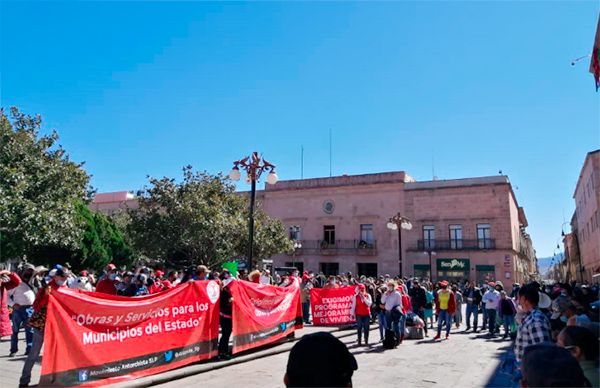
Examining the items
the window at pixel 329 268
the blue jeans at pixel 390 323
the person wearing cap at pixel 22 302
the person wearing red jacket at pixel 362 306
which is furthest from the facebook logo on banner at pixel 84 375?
the window at pixel 329 268

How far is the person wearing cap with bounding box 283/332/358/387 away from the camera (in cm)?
231

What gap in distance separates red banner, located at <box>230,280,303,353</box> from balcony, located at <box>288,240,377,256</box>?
3238cm

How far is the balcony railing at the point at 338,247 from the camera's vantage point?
147 ft

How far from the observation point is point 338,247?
46375 millimetres

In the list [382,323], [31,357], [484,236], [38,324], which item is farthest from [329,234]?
[31,357]

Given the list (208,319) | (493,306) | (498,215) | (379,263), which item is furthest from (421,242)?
(208,319)

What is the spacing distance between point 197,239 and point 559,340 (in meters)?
23.3

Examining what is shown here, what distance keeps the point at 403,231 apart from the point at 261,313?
114 ft

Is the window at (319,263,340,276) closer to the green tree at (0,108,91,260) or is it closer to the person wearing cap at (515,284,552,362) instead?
the green tree at (0,108,91,260)

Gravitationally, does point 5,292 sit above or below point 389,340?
above

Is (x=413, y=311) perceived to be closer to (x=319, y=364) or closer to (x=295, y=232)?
(x=319, y=364)

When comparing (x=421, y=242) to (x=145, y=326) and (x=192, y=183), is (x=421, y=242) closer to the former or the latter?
(x=192, y=183)

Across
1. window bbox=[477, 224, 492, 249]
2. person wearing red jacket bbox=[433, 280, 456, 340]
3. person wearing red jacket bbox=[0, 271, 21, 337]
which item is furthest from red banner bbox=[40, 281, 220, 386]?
window bbox=[477, 224, 492, 249]

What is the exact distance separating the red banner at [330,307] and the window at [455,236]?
95.9ft
